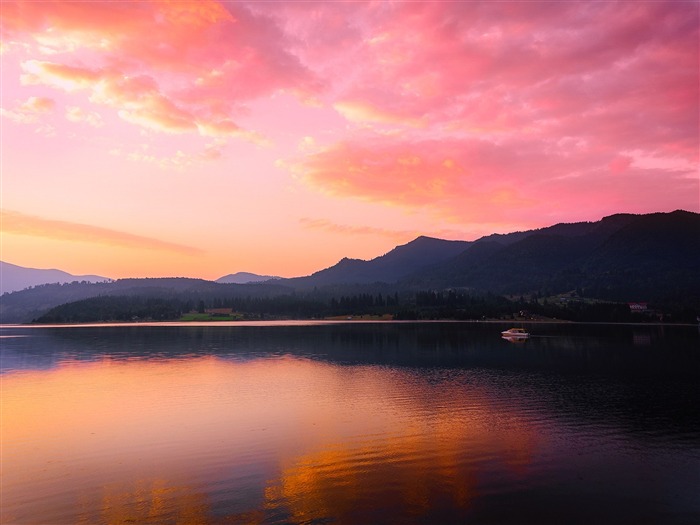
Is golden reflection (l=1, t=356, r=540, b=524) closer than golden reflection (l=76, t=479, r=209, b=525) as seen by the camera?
No

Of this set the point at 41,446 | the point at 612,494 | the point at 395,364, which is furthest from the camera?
the point at 395,364

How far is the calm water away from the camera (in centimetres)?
3206

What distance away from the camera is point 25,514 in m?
31.5

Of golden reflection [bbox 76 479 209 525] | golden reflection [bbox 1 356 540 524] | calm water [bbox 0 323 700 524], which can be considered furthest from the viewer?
golden reflection [bbox 1 356 540 524]

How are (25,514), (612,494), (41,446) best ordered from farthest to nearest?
(41,446) < (612,494) < (25,514)

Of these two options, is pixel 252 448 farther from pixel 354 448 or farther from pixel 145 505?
pixel 145 505

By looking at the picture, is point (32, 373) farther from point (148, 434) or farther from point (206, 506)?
point (206, 506)

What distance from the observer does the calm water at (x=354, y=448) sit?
1262 inches

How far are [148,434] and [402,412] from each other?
99.0 ft

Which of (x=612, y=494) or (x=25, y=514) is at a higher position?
(x=25, y=514)

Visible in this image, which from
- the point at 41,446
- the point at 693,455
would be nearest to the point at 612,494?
the point at 693,455

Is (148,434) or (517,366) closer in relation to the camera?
(148,434)

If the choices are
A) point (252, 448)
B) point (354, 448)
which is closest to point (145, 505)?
point (252, 448)

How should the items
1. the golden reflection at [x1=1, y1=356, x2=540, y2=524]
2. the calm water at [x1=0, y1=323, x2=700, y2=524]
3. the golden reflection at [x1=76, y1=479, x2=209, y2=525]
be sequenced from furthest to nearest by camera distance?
1. the golden reflection at [x1=1, y1=356, x2=540, y2=524]
2. the calm water at [x1=0, y1=323, x2=700, y2=524]
3. the golden reflection at [x1=76, y1=479, x2=209, y2=525]
